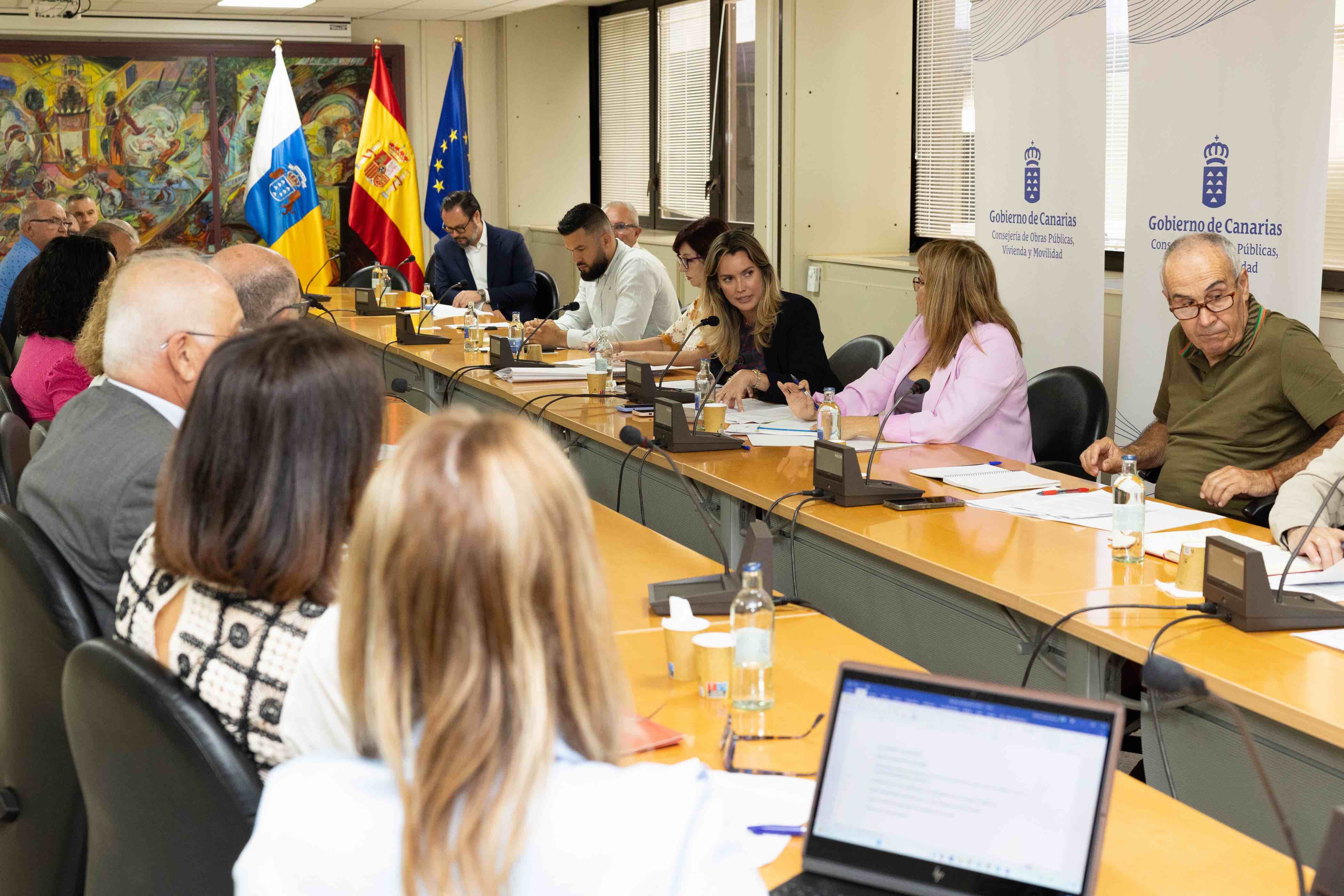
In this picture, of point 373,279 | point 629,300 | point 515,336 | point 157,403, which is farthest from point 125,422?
point 373,279

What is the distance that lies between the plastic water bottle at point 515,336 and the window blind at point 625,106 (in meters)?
2.89

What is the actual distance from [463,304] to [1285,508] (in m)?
5.03

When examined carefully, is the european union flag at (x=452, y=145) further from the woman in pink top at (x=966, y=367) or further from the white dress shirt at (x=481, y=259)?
the woman in pink top at (x=966, y=367)

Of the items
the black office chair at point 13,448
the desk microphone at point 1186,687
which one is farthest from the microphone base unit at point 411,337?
the desk microphone at point 1186,687

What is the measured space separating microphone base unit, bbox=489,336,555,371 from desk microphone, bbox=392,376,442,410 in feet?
1.11

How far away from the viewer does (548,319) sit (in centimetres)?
605

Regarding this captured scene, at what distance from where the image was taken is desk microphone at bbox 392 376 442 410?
167 inches

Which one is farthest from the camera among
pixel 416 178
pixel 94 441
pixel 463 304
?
pixel 416 178

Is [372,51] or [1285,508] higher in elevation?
[372,51]

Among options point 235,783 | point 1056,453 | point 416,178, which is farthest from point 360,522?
point 416,178

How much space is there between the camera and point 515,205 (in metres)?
9.27

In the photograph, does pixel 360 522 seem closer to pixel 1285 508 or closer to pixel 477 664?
pixel 477 664

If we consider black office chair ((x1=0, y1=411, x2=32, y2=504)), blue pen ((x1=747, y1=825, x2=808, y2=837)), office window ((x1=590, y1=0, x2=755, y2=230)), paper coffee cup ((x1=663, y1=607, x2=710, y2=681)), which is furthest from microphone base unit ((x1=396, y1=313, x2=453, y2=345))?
blue pen ((x1=747, y1=825, x2=808, y2=837))

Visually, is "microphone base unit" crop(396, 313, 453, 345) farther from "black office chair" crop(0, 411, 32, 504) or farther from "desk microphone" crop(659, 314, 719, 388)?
"black office chair" crop(0, 411, 32, 504)
